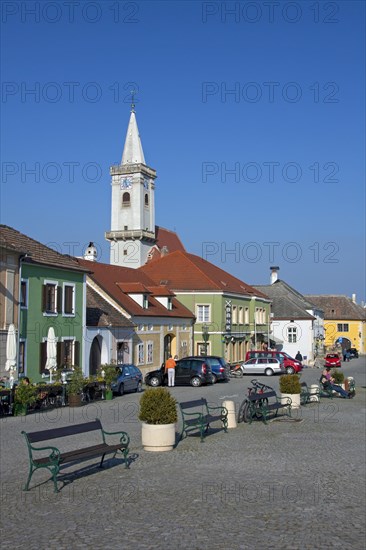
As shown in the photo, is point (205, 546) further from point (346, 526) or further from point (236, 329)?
point (236, 329)

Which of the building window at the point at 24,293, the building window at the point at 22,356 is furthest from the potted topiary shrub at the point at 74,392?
the building window at the point at 24,293

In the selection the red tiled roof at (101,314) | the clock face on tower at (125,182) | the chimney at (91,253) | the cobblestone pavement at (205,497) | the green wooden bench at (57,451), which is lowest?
the cobblestone pavement at (205,497)

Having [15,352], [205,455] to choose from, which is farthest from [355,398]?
[205,455]

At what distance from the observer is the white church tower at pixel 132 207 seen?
286 feet

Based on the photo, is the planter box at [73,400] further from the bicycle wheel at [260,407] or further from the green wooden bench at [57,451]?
the green wooden bench at [57,451]

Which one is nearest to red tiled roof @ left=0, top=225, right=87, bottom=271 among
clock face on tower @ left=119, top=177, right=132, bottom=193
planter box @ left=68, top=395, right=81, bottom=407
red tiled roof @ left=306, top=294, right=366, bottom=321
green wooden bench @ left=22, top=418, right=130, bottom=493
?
planter box @ left=68, top=395, right=81, bottom=407

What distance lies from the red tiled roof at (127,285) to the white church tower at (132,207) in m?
32.1

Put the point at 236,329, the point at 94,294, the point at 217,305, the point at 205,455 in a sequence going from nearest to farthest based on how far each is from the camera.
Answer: the point at 205,455 < the point at 94,294 < the point at 217,305 < the point at 236,329

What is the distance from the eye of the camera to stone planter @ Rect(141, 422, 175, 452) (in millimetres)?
15008

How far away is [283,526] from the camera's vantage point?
30.9ft

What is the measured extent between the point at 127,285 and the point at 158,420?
102ft

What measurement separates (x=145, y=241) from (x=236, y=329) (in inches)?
1236

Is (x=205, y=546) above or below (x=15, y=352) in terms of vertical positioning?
below

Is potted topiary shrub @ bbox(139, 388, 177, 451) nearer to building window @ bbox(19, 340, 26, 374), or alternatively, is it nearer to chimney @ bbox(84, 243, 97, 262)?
building window @ bbox(19, 340, 26, 374)
